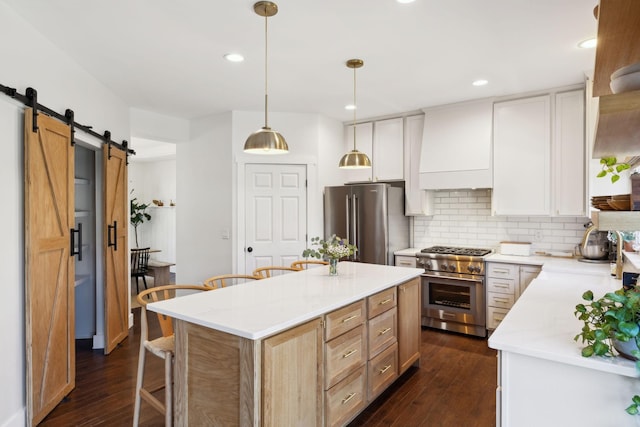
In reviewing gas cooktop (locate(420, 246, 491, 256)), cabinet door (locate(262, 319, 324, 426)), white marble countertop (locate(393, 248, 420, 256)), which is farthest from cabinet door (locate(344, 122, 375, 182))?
cabinet door (locate(262, 319, 324, 426))

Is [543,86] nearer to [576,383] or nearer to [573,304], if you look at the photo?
[573,304]

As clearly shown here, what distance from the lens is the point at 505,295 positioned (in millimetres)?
4051

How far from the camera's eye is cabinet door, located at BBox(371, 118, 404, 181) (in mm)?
5086

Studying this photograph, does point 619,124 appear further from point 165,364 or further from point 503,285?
point 503,285

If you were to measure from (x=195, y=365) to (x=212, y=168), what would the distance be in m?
3.45

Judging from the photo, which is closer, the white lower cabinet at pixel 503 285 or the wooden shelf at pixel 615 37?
the wooden shelf at pixel 615 37

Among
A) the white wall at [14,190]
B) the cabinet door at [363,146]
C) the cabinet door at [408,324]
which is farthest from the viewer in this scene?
the cabinet door at [363,146]

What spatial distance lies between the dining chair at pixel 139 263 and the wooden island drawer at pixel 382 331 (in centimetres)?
517

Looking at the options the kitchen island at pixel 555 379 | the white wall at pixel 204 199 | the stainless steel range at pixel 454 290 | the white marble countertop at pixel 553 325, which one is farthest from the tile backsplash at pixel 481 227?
the kitchen island at pixel 555 379

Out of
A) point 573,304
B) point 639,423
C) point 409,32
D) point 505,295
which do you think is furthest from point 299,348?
point 505,295

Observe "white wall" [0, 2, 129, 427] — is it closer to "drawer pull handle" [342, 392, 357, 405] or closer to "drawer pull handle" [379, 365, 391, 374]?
"drawer pull handle" [342, 392, 357, 405]

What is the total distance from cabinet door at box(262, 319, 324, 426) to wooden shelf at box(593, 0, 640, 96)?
168 centimetres

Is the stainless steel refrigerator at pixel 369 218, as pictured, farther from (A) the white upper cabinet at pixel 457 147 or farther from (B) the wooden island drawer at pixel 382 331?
(B) the wooden island drawer at pixel 382 331

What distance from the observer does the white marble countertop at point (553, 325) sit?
1.44 meters
